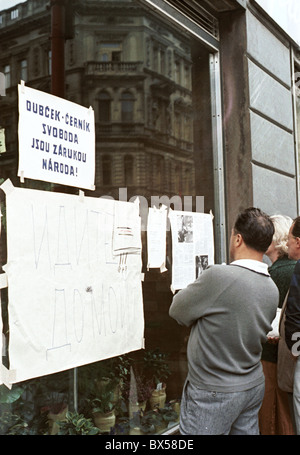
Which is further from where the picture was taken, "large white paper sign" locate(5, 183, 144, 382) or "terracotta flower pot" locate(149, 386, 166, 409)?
"terracotta flower pot" locate(149, 386, 166, 409)

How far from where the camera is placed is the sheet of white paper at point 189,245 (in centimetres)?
457

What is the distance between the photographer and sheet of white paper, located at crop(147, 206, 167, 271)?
421 cm

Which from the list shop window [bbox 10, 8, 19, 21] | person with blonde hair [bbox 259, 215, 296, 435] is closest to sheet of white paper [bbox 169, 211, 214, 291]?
person with blonde hair [bbox 259, 215, 296, 435]

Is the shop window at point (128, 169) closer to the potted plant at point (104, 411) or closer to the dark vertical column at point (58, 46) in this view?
the dark vertical column at point (58, 46)

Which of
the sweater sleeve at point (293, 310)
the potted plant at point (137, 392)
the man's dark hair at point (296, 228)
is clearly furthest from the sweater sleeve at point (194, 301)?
the potted plant at point (137, 392)

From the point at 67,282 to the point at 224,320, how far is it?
1027 millimetres

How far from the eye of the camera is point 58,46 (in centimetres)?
356

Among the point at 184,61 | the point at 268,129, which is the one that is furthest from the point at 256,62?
the point at 184,61

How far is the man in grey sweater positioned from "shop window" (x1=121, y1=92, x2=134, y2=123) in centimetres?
159

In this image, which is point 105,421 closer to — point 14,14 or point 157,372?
point 157,372

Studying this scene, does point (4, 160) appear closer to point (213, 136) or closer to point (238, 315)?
point (238, 315)

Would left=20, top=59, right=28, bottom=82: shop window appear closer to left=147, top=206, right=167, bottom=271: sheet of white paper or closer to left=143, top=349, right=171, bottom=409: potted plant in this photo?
left=147, top=206, right=167, bottom=271: sheet of white paper

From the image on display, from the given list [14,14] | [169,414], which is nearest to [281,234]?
[169,414]
